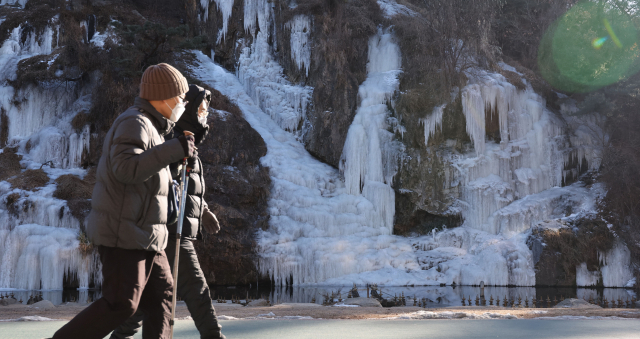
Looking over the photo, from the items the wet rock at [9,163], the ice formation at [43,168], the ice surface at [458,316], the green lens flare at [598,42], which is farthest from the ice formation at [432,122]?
the wet rock at [9,163]

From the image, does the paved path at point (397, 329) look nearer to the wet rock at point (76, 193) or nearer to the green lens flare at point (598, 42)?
the wet rock at point (76, 193)

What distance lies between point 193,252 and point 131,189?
0.95 metres

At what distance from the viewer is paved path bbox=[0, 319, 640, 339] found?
472 centimetres

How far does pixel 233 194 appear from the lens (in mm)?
16375

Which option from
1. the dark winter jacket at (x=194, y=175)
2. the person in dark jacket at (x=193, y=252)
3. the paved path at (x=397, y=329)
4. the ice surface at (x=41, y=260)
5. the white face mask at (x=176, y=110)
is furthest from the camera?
the ice surface at (x=41, y=260)

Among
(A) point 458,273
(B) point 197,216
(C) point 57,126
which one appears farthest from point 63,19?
(B) point 197,216

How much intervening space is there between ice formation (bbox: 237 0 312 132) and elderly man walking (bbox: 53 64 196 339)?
56.6 feet

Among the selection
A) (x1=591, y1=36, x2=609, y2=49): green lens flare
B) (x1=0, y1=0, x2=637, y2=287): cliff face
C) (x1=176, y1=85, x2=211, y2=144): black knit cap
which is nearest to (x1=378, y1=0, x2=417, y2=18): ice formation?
(x1=0, y1=0, x2=637, y2=287): cliff face

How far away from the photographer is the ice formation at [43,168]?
44.3 feet

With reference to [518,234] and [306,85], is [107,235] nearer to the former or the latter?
[518,234]

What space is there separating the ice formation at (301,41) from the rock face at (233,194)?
3.53 metres

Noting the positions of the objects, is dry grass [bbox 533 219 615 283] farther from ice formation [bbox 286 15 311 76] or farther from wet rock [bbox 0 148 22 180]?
wet rock [bbox 0 148 22 180]

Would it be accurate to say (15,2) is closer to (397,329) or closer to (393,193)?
(393,193)

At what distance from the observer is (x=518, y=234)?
16.0 m
